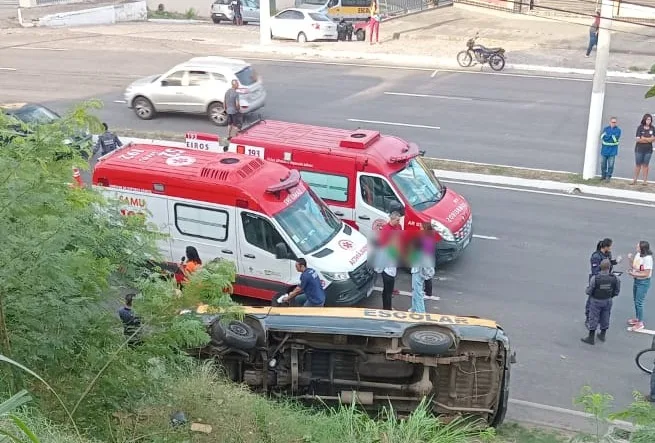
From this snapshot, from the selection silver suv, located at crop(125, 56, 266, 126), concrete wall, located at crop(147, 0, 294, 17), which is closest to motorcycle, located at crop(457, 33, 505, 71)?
silver suv, located at crop(125, 56, 266, 126)

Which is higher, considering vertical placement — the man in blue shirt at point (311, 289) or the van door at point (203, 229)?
the van door at point (203, 229)

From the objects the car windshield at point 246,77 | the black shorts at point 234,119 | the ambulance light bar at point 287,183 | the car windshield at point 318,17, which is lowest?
the black shorts at point 234,119

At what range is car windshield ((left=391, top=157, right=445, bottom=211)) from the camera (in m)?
13.4

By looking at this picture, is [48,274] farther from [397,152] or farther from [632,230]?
[632,230]

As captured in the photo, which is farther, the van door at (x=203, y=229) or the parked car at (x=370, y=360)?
the van door at (x=203, y=229)

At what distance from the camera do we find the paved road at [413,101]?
67.7ft

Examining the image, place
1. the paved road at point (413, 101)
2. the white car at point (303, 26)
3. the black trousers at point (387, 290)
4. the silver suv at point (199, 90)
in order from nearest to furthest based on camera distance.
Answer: the black trousers at point (387, 290), the paved road at point (413, 101), the silver suv at point (199, 90), the white car at point (303, 26)

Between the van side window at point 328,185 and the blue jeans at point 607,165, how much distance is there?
7122mm

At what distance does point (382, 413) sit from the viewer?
29.2ft

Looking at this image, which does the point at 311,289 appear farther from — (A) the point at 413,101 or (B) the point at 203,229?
(A) the point at 413,101

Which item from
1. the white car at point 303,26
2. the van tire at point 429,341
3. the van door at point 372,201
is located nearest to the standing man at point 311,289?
the van tire at point 429,341

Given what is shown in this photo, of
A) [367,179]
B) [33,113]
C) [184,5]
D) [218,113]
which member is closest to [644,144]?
[367,179]

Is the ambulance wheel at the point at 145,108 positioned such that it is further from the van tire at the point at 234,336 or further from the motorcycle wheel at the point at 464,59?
the van tire at the point at 234,336

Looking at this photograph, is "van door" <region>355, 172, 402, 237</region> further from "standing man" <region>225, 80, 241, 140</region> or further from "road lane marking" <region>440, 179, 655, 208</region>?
"standing man" <region>225, 80, 241, 140</region>
